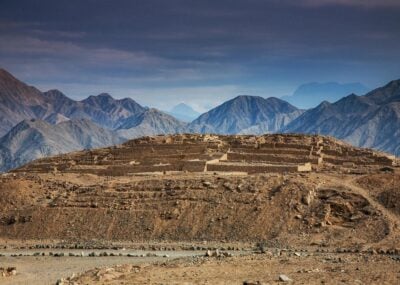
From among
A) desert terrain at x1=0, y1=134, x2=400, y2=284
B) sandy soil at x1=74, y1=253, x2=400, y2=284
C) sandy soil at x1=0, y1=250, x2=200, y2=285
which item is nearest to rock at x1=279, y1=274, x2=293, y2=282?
sandy soil at x1=74, y1=253, x2=400, y2=284

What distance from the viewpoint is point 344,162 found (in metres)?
74.1

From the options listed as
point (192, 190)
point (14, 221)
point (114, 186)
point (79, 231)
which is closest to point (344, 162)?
point (192, 190)

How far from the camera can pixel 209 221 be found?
5484 cm

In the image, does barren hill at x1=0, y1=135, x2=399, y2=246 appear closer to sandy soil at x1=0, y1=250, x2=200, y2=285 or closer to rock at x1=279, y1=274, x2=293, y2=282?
sandy soil at x1=0, y1=250, x2=200, y2=285

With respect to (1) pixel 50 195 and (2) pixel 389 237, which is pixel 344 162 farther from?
(1) pixel 50 195

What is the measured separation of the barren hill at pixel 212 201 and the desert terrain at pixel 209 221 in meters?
0.10

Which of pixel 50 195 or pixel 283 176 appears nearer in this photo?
pixel 283 176

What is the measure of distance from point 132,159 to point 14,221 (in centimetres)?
2211

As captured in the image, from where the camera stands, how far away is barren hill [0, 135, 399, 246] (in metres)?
52.4

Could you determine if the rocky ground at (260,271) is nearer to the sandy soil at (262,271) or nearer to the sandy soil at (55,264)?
the sandy soil at (262,271)

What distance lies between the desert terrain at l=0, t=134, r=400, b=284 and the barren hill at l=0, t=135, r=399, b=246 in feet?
0.34

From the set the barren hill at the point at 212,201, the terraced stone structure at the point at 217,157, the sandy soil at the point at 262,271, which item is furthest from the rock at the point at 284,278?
the terraced stone structure at the point at 217,157

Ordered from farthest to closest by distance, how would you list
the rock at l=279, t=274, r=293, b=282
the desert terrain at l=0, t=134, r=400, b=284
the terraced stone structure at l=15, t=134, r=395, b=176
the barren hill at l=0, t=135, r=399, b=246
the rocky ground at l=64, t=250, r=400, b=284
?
the terraced stone structure at l=15, t=134, r=395, b=176
the barren hill at l=0, t=135, r=399, b=246
the desert terrain at l=0, t=134, r=400, b=284
the rocky ground at l=64, t=250, r=400, b=284
the rock at l=279, t=274, r=293, b=282

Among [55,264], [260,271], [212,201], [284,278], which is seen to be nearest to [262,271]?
[260,271]
